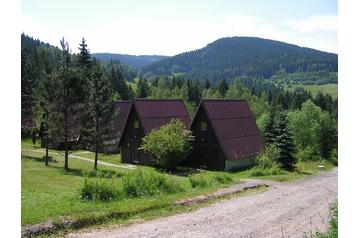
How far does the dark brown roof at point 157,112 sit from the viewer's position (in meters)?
34.9

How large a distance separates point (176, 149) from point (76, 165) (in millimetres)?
8831

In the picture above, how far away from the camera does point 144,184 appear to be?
56.1 ft

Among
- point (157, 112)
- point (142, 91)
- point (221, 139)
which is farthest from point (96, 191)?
point (142, 91)

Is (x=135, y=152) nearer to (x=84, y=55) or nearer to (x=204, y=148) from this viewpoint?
(x=204, y=148)

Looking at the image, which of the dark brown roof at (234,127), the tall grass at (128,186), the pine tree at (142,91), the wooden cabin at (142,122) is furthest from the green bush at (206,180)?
the pine tree at (142,91)

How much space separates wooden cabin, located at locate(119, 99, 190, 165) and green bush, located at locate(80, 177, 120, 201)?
1881cm

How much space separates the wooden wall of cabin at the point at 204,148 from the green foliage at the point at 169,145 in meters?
1.11

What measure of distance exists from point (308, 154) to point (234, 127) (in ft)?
42.4

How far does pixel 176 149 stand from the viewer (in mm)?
30969

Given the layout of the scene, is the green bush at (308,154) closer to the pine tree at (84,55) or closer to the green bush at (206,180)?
the green bush at (206,180)

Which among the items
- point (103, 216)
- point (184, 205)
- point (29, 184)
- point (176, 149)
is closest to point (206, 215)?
point (184, 205)

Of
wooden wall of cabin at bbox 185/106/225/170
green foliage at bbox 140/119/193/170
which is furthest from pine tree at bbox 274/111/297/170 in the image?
green foliage at bbox 140/119/193/170

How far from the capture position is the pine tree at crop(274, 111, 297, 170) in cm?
3388
